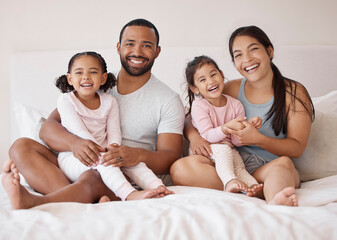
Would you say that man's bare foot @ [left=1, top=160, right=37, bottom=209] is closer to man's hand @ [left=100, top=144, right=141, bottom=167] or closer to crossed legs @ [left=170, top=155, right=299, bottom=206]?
man's hand @ [left=100, top=144, right=141, bottom=167]

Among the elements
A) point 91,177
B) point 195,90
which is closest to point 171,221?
point 91,177

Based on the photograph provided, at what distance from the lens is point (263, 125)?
5.61 ft

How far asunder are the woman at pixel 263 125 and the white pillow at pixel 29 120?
2.27 ft

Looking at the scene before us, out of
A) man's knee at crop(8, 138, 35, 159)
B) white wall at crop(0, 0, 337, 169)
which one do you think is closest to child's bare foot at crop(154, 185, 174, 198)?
man's knee at crop(8, 138, 35, 159)

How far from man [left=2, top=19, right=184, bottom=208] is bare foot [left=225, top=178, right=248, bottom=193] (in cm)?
34

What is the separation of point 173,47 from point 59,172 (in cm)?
126

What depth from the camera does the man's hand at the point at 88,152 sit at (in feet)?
4.85

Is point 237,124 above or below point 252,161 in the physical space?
above

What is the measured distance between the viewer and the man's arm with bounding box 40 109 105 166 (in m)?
1.48

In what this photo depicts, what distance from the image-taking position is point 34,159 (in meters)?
1.52

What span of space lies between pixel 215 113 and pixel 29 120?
0.95 metres

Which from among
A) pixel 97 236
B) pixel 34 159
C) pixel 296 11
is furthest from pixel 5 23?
pixel 97 236

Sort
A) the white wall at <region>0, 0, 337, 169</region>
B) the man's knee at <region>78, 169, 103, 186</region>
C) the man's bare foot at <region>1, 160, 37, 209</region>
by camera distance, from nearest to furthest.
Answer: the man's bare foot at <region>1, 160, 37, 209</region>
the man's knee at <region>78, 169, 103, 186</region>
the white wall at <region>0, 0, 337, 169</region>

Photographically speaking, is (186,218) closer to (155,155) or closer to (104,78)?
(155,155)
